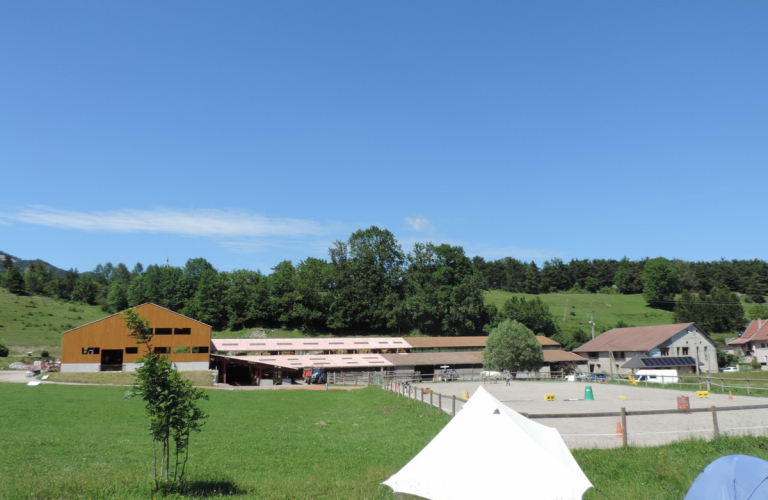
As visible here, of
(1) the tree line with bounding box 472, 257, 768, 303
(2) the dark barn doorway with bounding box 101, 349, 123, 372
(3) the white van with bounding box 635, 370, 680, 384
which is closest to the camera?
(3) the white van with bounding box 635, 370, 680, 384

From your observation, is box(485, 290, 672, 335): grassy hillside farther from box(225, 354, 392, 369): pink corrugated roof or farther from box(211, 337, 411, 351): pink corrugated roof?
box(225, 354, 392, 369): pink corrugated roof

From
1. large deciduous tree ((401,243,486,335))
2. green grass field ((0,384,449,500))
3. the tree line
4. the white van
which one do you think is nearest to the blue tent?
green grass field ((0,384,449,500))

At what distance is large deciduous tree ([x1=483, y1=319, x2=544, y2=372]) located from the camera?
54.0 meters

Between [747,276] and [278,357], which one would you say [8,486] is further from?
[747,276]

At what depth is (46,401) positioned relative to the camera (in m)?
28.7

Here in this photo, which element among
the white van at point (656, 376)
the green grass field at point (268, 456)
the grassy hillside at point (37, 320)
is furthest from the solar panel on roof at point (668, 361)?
the grassy hillside at point (37, 320)

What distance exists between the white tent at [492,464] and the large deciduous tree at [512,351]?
47973mm

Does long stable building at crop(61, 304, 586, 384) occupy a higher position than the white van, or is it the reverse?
long stable building at crop(61, 304, 586, 384)

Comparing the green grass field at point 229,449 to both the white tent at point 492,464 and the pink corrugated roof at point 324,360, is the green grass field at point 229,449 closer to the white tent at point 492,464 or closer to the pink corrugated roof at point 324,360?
the white tent at point 492,464

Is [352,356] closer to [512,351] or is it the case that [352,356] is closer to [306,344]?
[306,344]

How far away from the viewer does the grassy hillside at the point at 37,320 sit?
226ft

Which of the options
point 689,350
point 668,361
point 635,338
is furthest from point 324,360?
point 689,350

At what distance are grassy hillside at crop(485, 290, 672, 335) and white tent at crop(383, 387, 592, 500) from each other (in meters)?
84.2

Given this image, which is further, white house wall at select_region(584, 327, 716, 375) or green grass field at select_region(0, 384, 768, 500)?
white house wall at select_region(584, 327, 716, 375)
